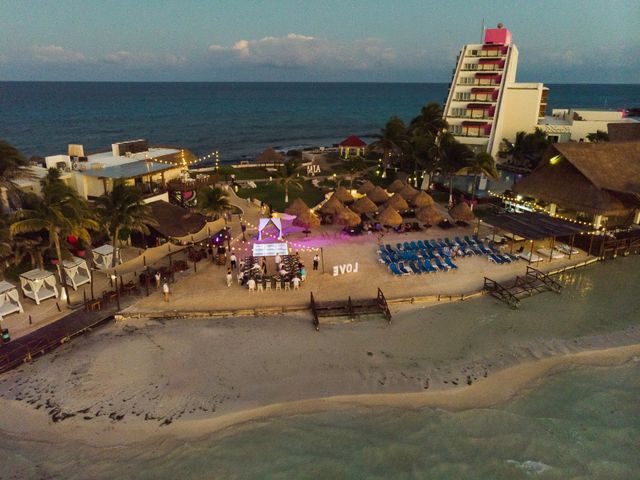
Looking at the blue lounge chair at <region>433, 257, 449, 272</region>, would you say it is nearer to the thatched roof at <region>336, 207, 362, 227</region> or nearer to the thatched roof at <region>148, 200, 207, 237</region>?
the thatched roof at <region>336, 207, 362, 227</region>

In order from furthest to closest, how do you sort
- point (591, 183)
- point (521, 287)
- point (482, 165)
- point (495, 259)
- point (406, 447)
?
point (482, 165) < point (591, 183) < point (495, 259) < point (521, 287) < point (406, 447)

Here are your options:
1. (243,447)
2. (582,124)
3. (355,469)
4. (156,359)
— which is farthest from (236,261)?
(582,124)

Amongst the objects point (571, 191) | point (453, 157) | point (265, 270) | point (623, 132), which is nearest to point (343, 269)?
point (265, 270)

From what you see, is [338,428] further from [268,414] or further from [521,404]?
[521,404]

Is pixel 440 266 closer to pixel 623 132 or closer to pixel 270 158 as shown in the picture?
pixel 623 132

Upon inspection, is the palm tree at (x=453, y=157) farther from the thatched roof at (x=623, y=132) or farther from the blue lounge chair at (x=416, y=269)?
the thatched roof at (x=623, y=132)

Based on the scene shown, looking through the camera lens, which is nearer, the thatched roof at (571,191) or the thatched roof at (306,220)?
the thatched roof at (571,191)

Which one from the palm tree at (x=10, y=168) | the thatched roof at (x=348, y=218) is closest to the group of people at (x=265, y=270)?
the thatched roof at (x=348, y=218)
